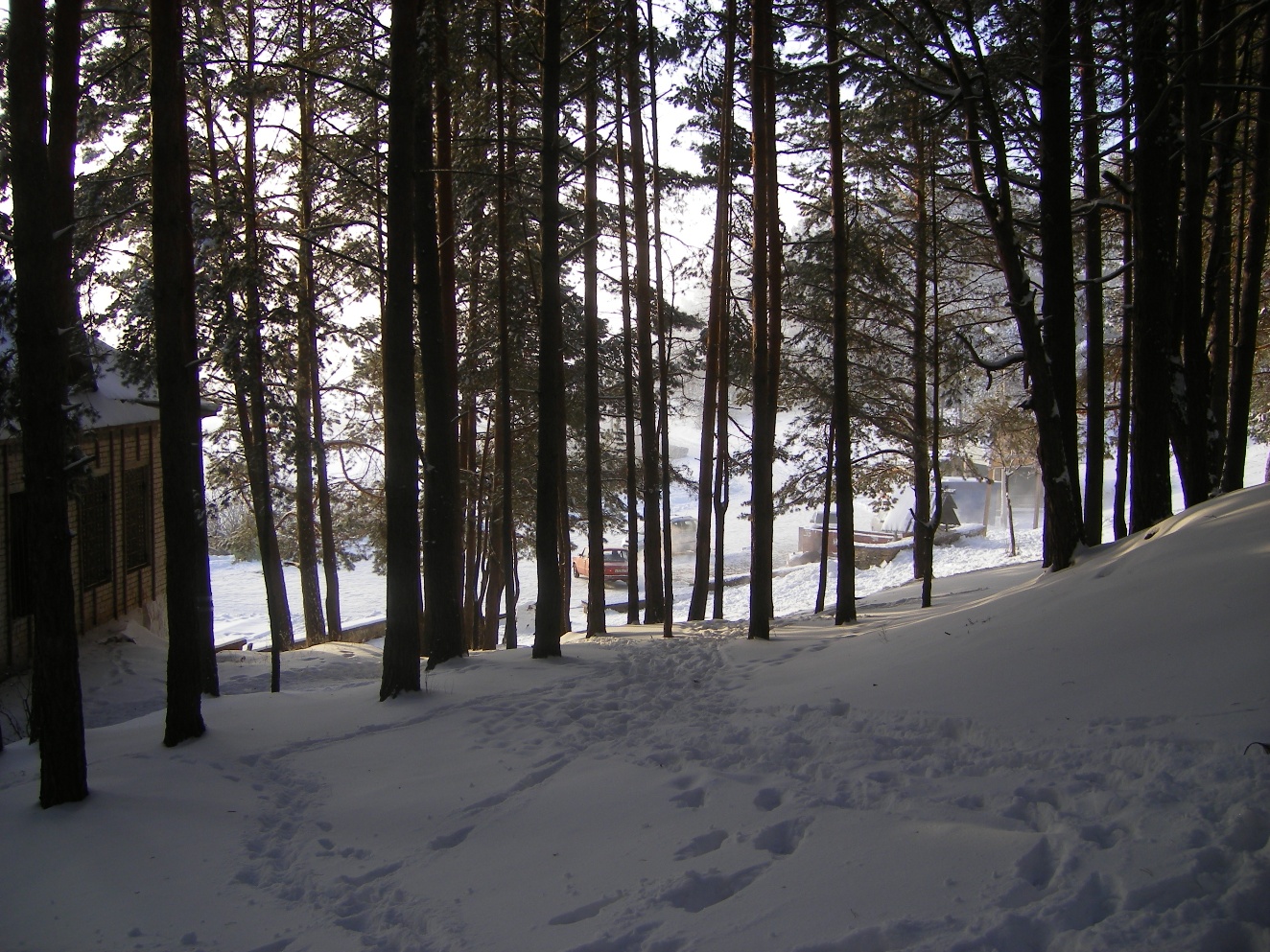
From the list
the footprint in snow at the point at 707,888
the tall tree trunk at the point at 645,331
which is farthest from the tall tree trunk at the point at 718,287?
the footprint in snow at the point at 707,888

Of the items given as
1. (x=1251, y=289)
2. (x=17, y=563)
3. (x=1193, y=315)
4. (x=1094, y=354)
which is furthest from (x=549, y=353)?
(x=17, y=563)

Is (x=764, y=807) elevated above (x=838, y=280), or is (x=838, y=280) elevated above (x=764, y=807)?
(x=838, y=280)

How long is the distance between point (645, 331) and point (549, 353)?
207 inches

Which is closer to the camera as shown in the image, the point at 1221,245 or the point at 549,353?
the point at 549,353

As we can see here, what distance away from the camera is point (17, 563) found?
12.2m

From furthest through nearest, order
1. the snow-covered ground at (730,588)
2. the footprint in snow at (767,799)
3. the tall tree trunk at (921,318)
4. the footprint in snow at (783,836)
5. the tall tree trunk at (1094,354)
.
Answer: the snow-covered ground at (730,588)
the tall tree trunk at (921,318)
the tall tree trunk at (1094,354)
the footprint in snow at (767,799)
the footprint in snow at (783,836)

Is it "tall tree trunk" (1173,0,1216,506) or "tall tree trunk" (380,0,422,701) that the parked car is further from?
"tall tree trunk" (1173,0,1216,506)

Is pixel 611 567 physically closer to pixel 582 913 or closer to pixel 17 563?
pixel 17 563

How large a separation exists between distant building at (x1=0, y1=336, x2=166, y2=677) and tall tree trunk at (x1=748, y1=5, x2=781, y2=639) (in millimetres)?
8158

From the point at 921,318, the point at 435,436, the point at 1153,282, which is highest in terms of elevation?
the point at 921,318

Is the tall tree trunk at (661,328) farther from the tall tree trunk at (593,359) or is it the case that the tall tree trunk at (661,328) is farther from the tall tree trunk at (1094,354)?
the tall tree trunk at (1094,354)

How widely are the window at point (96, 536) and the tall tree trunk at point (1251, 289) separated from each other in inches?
653

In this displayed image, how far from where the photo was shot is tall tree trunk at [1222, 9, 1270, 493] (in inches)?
352

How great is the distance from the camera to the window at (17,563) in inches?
464
